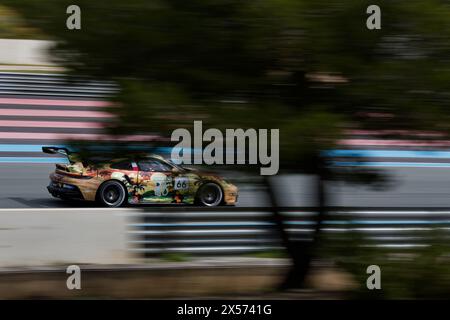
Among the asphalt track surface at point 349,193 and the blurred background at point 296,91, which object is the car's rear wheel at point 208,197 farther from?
the blurred background at point 296,91

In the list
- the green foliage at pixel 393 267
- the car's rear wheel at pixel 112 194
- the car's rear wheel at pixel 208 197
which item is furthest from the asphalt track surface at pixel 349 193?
the green foliage at pixel 393 267

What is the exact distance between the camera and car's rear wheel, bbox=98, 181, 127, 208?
499 inches

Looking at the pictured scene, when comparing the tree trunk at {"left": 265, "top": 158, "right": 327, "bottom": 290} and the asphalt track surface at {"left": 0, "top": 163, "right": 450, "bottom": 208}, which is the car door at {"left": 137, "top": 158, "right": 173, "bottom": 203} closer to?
the asphalt track surface at {"left": 0, "top": 163, "right": 450, "bottom": 208}

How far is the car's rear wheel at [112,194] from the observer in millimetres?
12680

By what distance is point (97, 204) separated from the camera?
1272cm

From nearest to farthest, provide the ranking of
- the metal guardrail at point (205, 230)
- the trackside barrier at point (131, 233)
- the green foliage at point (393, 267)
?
the green foliage at point (393, 267), the trackside barrier at point (131, 233), the metal guardrail at point (205, 230)

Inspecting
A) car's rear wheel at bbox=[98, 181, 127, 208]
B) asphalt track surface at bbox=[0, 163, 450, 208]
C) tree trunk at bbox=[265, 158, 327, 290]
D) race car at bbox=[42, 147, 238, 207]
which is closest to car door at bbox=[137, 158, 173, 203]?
race car at bbox=[42, 147, 238, 207]

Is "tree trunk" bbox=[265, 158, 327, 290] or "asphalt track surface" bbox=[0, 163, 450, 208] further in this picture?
"asphalt track surface" bbox=[0, 163, 450, 208]

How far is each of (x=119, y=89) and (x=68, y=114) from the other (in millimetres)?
14353

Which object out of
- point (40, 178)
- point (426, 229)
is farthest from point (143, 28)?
point (40, 178)

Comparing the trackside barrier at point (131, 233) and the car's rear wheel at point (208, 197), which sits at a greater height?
the car's rear wheel at point (208, 197)

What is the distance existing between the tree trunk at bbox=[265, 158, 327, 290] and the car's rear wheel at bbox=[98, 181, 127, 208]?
6129mm

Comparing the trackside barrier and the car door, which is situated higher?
the car door

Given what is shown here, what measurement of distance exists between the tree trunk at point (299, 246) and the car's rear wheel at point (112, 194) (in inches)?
241
